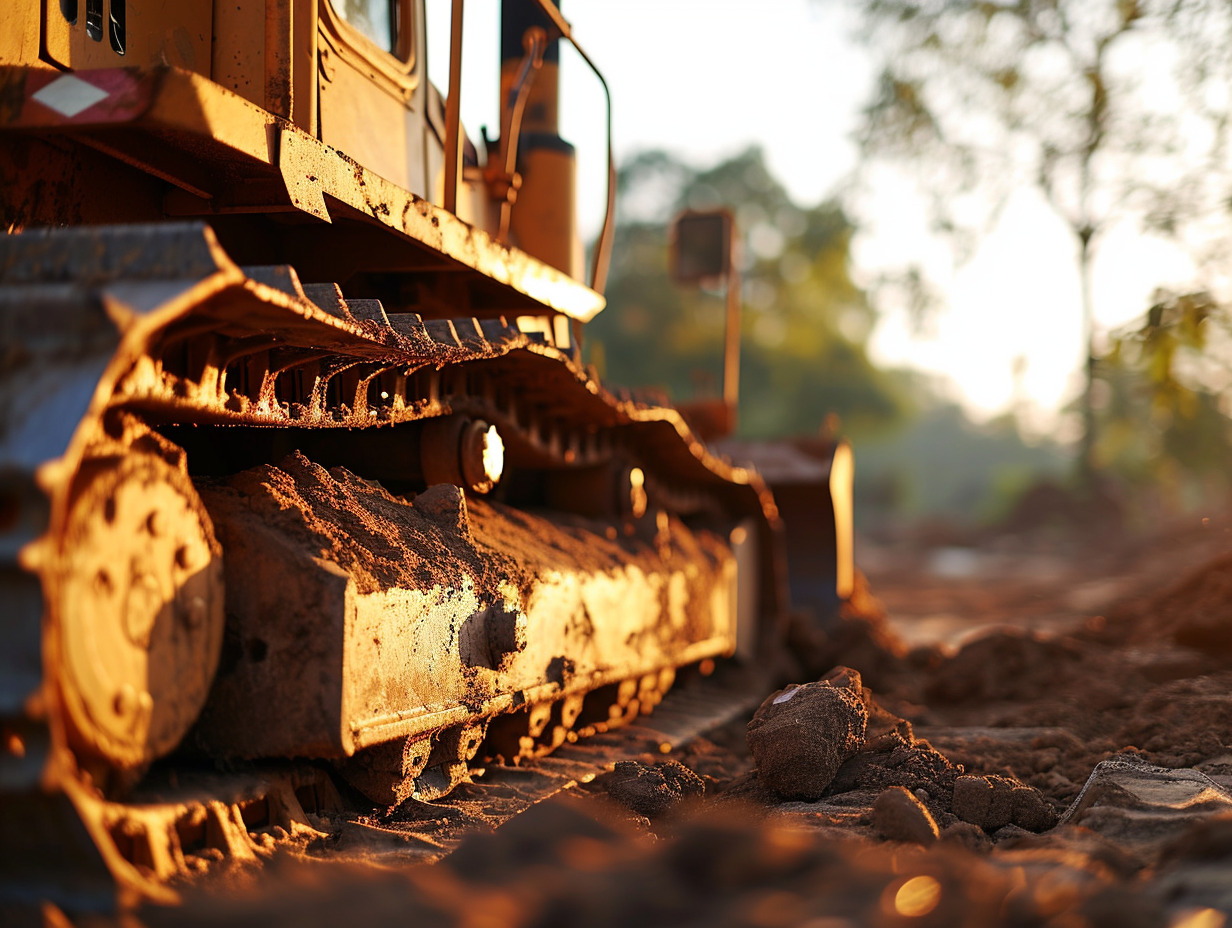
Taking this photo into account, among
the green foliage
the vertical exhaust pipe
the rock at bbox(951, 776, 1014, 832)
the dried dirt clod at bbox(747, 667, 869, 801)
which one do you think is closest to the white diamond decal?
the dried dirt clod at bbox(747, 667, 869, 801)

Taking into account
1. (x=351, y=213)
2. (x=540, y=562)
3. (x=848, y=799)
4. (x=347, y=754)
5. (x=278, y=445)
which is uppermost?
(x=351, y=213)

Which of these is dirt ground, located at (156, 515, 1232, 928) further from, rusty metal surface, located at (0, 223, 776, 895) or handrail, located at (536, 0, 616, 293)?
Result: handrail, located at (536, 0, 616, 293)

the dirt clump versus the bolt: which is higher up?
the bolt

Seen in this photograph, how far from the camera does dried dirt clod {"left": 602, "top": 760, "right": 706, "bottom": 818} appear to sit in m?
3.31

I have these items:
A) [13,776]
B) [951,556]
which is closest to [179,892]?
[13,776]

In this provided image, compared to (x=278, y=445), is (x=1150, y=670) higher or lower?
lower

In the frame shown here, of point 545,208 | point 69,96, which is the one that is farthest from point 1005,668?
point 69,96

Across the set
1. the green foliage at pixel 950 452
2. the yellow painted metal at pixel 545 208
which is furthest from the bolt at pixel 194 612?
the green foliage at pixel 950 452

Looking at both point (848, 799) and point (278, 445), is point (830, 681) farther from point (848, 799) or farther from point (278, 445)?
point (278, 445)

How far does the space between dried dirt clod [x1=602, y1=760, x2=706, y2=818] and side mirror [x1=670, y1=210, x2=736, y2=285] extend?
452 cm

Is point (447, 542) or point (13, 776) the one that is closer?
point (13, 776)

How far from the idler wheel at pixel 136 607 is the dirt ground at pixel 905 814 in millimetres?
324

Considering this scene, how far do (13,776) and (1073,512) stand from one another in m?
25.1

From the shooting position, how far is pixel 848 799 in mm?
3211
